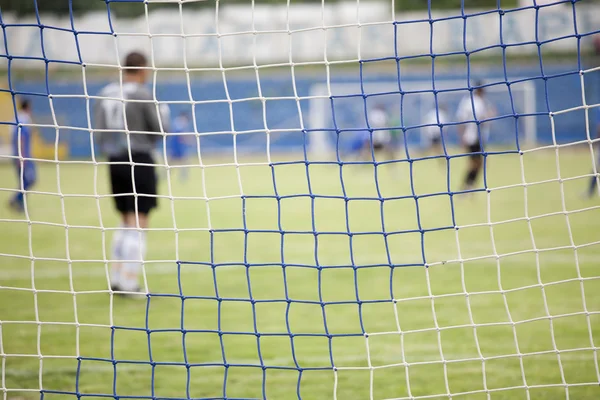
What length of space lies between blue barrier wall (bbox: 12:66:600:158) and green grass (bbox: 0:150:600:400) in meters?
16.9

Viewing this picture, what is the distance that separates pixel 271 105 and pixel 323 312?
2547 centimetres

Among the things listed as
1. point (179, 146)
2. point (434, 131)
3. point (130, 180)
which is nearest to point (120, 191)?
point (130, 180)

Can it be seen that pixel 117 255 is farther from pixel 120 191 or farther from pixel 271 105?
pixel 271 105

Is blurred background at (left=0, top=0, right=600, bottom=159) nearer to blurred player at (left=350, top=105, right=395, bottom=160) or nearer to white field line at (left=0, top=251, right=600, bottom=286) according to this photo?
blurred player at (left=350, top=105, right=395, bottom=160)

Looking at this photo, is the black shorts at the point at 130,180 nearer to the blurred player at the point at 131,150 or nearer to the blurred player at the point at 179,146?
the blurred player at the point at 131,150

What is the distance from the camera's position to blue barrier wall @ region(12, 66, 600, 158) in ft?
90.9

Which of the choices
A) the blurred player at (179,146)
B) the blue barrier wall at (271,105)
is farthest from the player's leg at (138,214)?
the blue barrier wall at (271,105)

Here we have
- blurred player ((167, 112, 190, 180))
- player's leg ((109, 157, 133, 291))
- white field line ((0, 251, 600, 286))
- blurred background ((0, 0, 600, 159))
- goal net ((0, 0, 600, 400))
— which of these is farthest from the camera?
blurred background ((0, 0, 600, 159))

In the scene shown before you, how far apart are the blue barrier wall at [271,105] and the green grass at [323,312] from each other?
16.9 meters

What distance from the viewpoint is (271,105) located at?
28.6 meters

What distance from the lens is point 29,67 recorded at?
89.8 ft

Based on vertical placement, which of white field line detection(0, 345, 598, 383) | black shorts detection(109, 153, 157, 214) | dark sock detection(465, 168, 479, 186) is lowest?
dark sock detection(465, 168, 479, 186)

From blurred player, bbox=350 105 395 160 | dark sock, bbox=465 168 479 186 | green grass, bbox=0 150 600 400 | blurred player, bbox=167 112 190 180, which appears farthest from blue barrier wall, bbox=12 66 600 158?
green grass, bbox=0 150 600 400

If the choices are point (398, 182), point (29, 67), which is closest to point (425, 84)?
point (398, 182)
